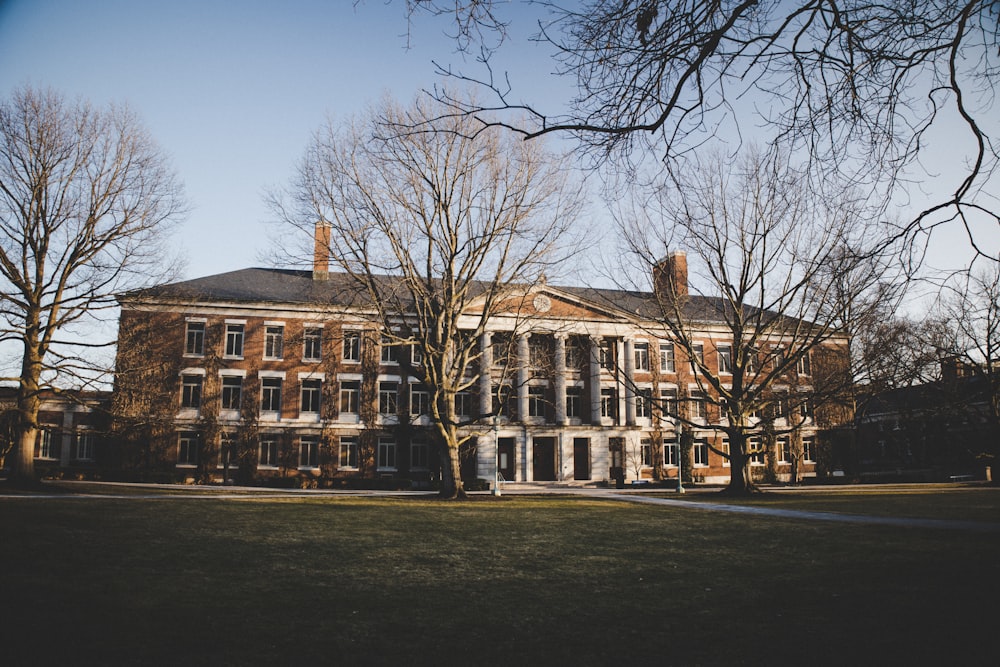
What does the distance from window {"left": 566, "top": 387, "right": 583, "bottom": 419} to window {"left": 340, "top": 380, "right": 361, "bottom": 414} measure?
15127 mm

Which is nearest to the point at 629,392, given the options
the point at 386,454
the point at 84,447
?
the point at 386,454

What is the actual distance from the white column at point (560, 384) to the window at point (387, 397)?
36.9 ft

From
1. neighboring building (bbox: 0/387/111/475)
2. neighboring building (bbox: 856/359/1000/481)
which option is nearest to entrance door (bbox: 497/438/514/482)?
neighboring building (bbox: 856/359/1000/481)

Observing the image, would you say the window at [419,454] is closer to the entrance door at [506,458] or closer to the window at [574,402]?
the entrance door at [506,458]

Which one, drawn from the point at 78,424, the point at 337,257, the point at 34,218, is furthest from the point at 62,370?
the point at 78,424

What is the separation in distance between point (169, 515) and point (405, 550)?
8.36m

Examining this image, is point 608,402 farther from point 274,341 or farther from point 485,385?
point 274,341

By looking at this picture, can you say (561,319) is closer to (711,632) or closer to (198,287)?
(198,287)

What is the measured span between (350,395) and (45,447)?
1825cm

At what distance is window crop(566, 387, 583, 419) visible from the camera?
4875cm

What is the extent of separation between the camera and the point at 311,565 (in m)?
9.49

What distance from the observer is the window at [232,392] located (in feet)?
141

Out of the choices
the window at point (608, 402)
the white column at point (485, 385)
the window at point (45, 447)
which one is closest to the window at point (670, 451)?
the window at point (608, 402)

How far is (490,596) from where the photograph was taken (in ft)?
24.9
